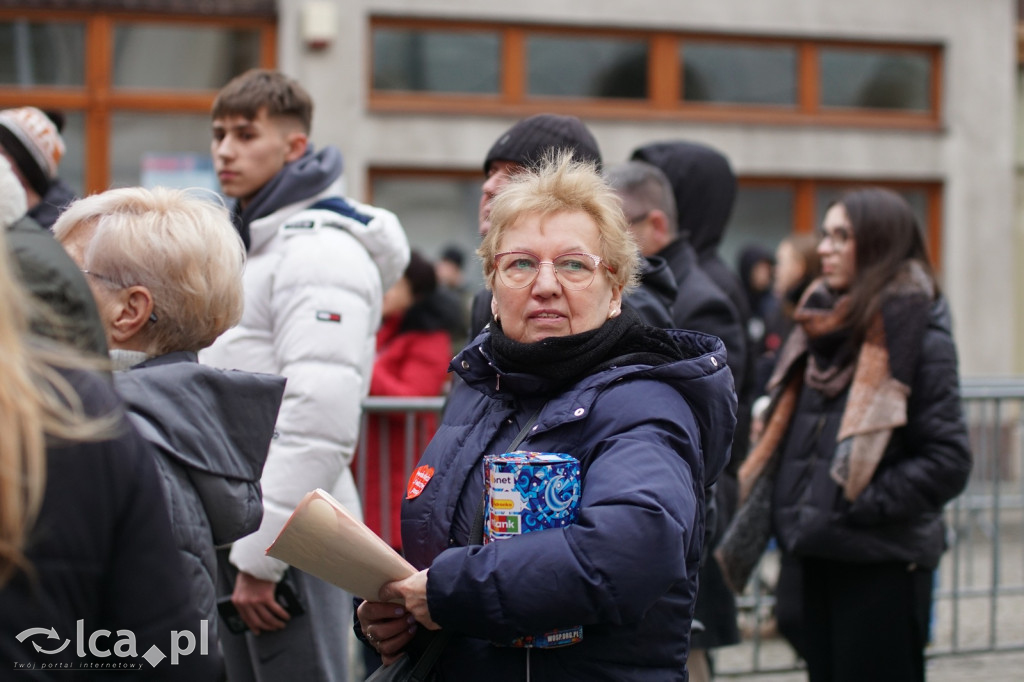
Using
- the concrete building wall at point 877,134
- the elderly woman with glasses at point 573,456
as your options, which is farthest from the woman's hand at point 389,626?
the concrete building wall at point 877,134

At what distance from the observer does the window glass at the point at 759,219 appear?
1092 centimetres

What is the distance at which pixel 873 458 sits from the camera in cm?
405

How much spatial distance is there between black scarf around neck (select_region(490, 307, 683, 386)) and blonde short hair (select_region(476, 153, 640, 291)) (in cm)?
17

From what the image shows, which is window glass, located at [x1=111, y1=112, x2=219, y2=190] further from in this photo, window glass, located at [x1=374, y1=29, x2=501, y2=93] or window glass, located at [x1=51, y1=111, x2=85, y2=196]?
window glass, located at [x1=374, y1=29, x2=501, y2=93]

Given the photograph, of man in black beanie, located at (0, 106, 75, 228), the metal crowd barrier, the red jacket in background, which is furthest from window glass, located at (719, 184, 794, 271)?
man in black beanie, located at (0, 106, 75, 228)

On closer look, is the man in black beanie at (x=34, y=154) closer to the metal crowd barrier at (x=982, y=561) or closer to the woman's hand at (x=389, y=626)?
the woman's hand at (x=389, y=626)

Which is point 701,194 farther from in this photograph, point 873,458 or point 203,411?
point 203,411

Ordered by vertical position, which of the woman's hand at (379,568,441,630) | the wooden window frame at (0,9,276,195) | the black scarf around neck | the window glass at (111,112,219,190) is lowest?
the woman's hand at (379,568,441,630)

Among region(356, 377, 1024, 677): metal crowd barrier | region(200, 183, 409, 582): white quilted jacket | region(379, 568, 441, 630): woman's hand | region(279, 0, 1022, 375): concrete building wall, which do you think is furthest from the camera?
region(279, 0, 1022, 375): concrete building wall

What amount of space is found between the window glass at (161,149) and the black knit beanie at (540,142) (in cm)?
671

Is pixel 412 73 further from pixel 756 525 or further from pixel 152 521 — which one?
pixel 152 521

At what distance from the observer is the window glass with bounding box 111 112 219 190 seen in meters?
9.87

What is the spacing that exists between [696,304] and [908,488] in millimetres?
966

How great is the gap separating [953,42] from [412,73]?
4961 millimetres
